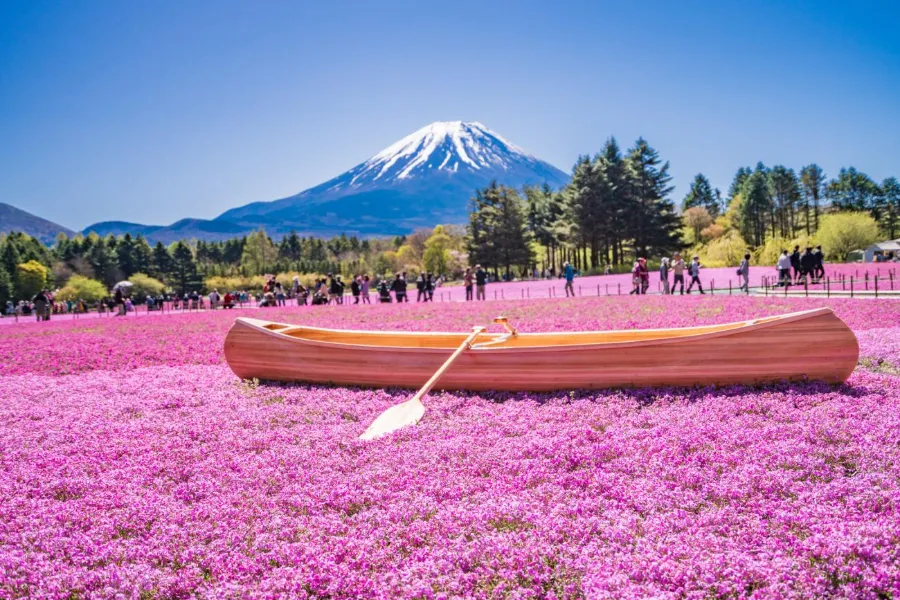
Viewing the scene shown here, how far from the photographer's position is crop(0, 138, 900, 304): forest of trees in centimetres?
6425

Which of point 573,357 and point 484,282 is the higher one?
point 484,282

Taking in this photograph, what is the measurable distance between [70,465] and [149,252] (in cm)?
11621

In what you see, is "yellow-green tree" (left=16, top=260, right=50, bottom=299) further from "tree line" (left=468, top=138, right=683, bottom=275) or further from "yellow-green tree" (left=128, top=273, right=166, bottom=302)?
"tree line" (left=468, top=138, right=683, bottom=275)

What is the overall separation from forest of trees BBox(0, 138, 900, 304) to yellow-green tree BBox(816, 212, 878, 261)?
0.11 m

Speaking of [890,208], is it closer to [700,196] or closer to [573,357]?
[700,196]

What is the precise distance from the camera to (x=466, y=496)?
448 cm

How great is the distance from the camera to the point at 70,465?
18.3ft

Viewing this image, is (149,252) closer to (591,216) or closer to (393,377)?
(591,216)

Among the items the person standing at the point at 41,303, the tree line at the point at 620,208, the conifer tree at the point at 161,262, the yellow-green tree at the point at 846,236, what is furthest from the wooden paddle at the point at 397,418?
the conifer tree at the point at 161,262

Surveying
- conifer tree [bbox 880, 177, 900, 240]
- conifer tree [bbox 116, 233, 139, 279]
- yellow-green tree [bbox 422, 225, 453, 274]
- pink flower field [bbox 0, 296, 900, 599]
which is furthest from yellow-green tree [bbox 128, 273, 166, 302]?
conifer tree [bbox 880, 177, 900, 240]

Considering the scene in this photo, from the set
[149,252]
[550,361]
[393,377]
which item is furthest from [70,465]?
[149,252]

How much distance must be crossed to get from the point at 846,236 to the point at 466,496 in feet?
232

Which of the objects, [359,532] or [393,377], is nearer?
[359,532]

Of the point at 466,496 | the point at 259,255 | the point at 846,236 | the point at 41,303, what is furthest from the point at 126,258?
the point at 466,496
